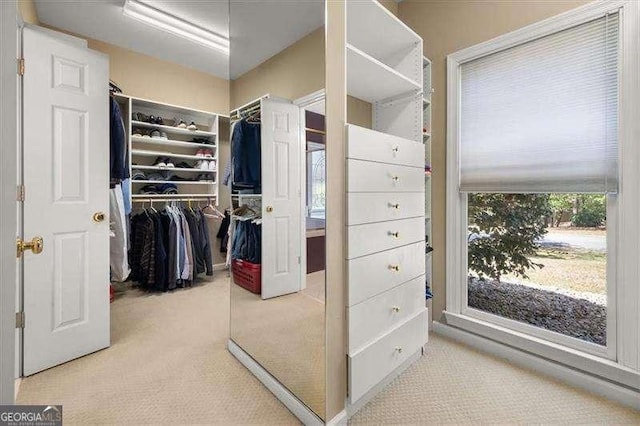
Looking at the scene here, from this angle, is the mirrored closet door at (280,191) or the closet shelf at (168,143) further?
the closet shelf at (168,143)

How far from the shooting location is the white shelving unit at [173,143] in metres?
3.34

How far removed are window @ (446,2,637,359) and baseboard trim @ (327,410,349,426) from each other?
122 cm

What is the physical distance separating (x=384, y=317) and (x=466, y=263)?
999mm

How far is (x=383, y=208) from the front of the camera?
1628 millimetres

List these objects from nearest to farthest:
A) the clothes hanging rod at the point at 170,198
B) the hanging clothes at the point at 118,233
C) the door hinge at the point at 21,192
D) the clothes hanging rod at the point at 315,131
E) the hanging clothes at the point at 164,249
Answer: the clothes hanging rod at the point at 315,131
the door hinge at the point at 21,192
the hanging clothes at the point at 118,233
the hanging clothes at the point at 164,249
the clothes hanging rod at the point at 170,198

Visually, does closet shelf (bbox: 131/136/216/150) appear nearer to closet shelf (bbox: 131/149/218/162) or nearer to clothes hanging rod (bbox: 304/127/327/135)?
closet shelf (bbox: 131/149/218/162)

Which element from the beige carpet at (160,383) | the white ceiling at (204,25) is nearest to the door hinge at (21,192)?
the beige carpet at (160,383)

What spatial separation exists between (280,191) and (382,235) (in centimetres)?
61

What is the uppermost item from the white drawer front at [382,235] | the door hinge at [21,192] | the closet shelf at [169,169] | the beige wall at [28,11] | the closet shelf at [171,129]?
the beige wall at [28,11]

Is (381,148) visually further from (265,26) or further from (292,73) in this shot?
(265,26)

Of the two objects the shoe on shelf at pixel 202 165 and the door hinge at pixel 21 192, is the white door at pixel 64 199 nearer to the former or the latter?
the door hinge at pixel 21 192

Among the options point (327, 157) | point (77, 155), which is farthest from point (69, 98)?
point (327, 157)

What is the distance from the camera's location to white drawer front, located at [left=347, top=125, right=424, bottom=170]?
1.44 metres

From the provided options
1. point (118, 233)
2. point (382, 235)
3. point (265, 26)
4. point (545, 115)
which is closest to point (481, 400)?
point (382, 235)
